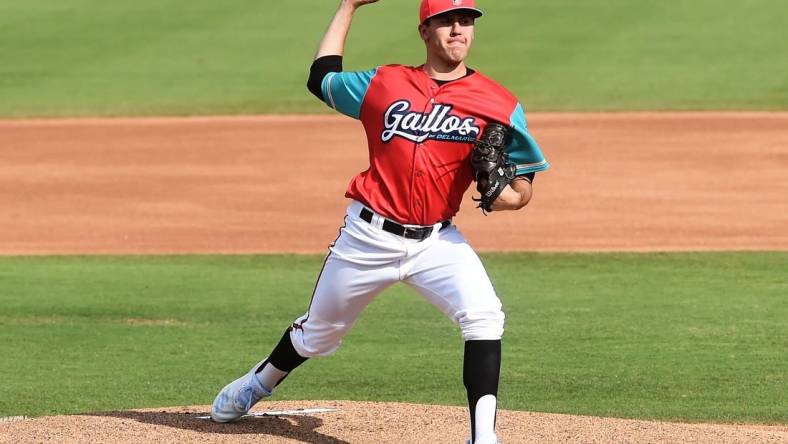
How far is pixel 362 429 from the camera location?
6656mm

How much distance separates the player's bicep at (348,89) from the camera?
605 centimetres

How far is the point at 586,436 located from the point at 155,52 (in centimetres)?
2257

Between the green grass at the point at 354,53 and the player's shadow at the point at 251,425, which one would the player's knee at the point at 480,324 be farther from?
the green grass at the point at 354,53

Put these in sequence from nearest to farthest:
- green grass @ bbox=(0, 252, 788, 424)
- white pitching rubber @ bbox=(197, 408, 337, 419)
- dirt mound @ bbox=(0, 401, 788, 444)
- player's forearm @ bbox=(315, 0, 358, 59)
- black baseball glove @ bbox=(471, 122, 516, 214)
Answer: black baseball glove @ bbox=(471, 122, 516, 214)
player's forearm @ bbox=(315, 0, 358, 59)
dirt mound @ bbox=(0, 401, 788, 444)
white pitching rubber @ bbox=(197, 408, 337, 419)
green grass @ bbox=(0, 252, 788, 424)

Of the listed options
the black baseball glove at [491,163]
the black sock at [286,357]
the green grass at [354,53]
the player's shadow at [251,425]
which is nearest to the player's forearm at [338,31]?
the black baseball glove at [491,163]

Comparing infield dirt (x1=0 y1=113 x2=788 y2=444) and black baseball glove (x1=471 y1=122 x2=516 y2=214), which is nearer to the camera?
black baseball glove (x1=471 y1=122 x2=516 y2=214)

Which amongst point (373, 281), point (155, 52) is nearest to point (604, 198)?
point (373, 281)

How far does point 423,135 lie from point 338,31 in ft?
2.21

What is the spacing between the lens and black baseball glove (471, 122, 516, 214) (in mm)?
5836

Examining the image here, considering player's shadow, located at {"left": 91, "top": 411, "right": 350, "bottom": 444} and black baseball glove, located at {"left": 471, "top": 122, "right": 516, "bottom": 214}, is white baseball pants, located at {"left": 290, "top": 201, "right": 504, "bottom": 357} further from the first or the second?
player's shadow, located at {"left": 91, "top": 411, "right": 350, "bottom": 444}

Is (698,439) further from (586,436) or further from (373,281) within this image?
(373,281)

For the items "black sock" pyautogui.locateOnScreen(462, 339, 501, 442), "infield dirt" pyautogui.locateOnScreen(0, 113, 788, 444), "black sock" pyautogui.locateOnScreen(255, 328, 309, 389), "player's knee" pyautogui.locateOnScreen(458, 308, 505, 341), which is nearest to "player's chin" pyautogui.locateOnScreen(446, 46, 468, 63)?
"player's knee" pyautogui.locateOnScreen(458, 308, 505, 341)

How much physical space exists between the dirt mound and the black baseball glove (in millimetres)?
1236

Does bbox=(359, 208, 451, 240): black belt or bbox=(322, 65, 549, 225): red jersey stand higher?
bbox=(322, 65, 549, 225): red jersey
